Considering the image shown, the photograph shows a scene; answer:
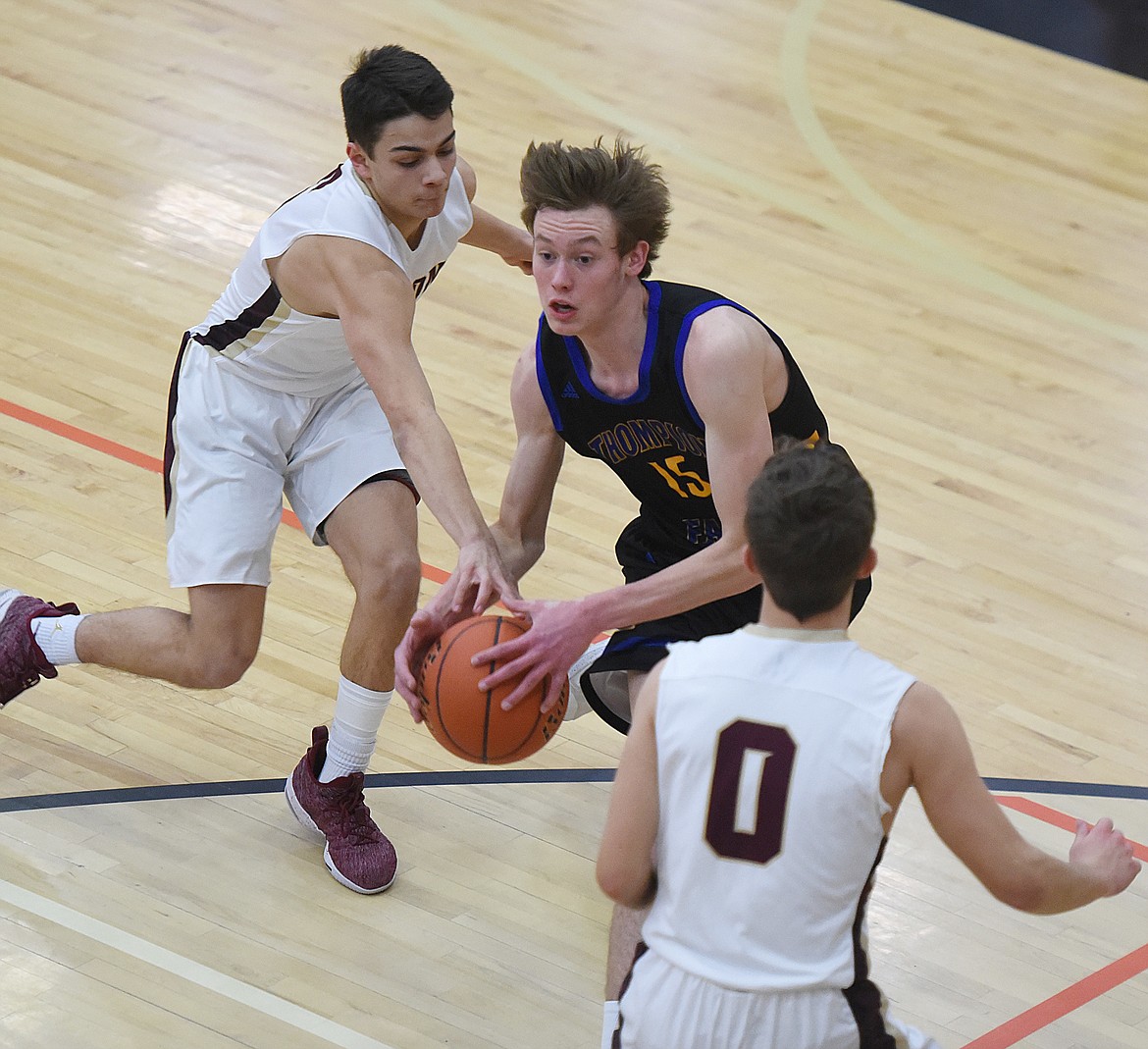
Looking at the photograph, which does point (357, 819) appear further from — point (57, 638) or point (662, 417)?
point (662, 417)

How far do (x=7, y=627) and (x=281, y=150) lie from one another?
389cm

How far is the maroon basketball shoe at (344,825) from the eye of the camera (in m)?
3.84

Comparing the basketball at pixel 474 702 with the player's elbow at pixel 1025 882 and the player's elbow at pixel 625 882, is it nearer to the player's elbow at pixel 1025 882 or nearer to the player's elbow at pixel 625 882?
the player's elbow at pixel 625 882

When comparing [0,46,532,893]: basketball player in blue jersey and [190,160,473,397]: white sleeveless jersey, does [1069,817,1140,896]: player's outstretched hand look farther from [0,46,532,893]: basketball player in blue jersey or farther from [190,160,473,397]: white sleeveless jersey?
[190,160,473,397]: white sleeveless jersey

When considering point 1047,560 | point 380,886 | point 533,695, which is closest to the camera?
point 533,695

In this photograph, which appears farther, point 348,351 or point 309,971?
point 348,351

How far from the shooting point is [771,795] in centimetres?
232

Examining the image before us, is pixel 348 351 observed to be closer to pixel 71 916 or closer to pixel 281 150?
pixel 71 916

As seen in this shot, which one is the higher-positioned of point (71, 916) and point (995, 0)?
point (995, 0)

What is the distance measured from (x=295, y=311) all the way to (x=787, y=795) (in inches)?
80.3

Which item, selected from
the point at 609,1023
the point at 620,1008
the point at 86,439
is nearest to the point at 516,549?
the point at 609,1023

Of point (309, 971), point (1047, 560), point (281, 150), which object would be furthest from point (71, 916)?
point (281, 150)

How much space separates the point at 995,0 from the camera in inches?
400

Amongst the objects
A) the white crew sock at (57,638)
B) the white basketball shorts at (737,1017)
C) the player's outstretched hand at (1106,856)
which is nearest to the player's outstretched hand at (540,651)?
the white basketball shorts at (737,1017)
